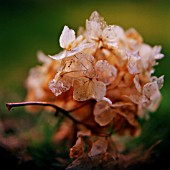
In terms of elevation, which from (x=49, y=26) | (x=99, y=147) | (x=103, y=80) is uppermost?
(x=49, y=26)

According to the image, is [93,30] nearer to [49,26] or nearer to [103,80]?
[103,80]

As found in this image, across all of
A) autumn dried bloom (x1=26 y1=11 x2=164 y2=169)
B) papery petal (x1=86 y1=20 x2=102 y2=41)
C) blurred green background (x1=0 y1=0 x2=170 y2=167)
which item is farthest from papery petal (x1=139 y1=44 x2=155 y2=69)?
blurred green background (x1=0 y1=0 x2=170 y2=167)

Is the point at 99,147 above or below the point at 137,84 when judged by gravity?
below

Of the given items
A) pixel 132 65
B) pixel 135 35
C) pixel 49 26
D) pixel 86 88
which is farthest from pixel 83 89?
pixel 49 26

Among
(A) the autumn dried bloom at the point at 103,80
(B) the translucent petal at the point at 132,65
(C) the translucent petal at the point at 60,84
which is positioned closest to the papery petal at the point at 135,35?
(A) the autumn dried bloom at the point at 103,80

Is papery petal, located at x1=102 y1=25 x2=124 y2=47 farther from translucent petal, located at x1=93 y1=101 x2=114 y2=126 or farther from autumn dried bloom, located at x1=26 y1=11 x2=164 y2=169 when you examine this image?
translucent petal, located at x1=93 y1=101 x2=114 y2=126

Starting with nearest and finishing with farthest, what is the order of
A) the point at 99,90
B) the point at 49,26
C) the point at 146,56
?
the point at 99,90, the point at 146,56, the point at 49,26

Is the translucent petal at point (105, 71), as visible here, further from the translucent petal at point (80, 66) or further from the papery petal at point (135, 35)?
the papery petal at point (135, 35)
